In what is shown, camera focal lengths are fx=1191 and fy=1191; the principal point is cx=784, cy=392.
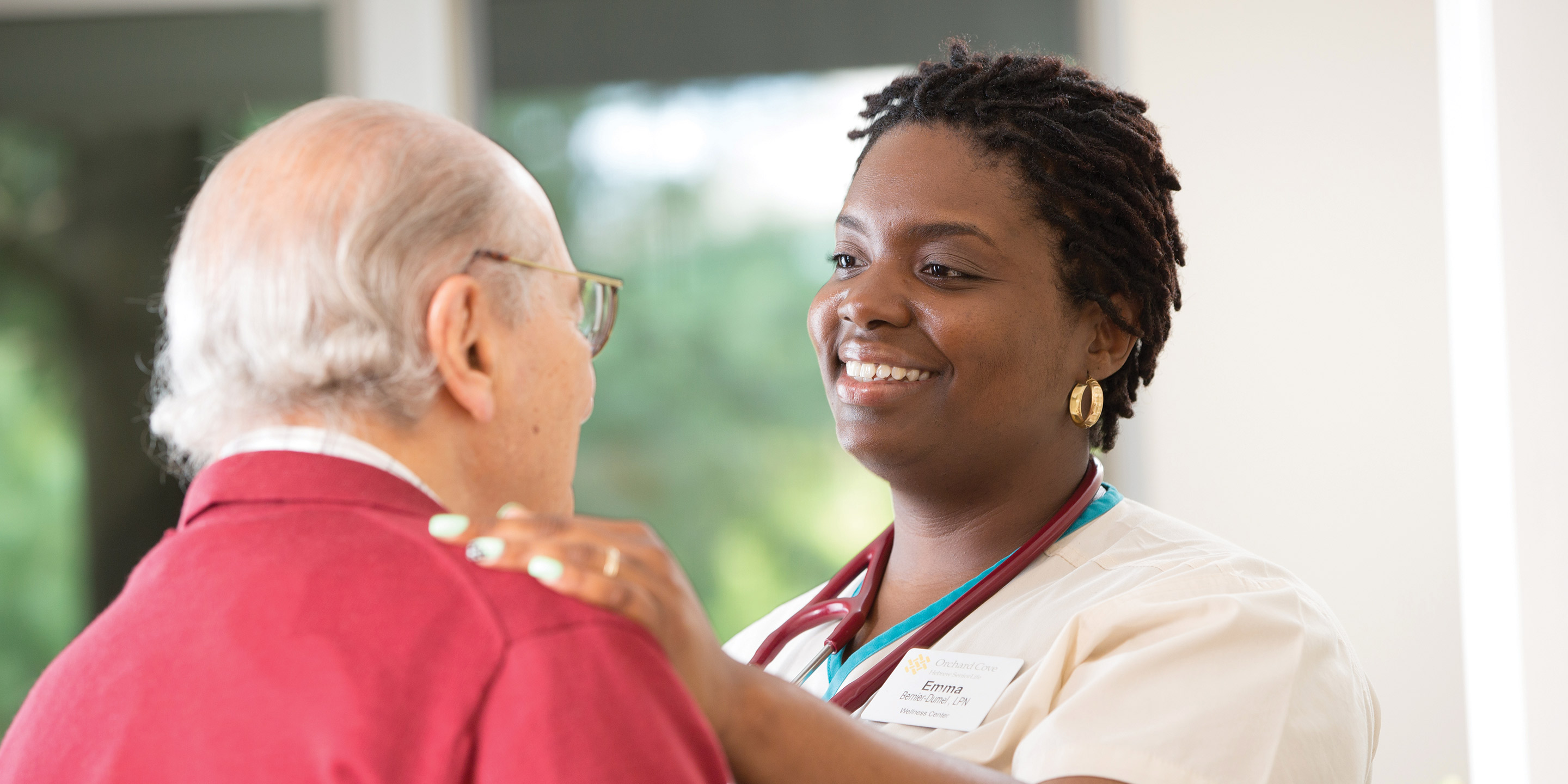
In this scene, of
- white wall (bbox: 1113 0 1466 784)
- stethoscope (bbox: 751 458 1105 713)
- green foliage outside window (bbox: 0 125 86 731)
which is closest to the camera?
stethoscope (bbox: 751 458 1105 713)

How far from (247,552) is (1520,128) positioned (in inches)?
81.0

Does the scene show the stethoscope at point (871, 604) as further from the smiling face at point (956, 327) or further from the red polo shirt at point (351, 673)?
the red polo shirt at point (351, 673)

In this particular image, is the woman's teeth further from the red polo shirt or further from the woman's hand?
the red polo shirt

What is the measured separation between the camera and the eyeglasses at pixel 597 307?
4.32 ft

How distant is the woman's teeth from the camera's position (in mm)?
1828

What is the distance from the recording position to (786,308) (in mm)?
4102

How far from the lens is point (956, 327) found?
1.78m

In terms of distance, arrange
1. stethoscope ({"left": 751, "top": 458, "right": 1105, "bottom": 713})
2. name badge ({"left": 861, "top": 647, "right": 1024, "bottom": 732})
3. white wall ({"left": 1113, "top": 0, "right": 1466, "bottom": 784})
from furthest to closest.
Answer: white wall ({"left": 1113, "top": 0, "right": 1466, "bottom": 784}) < stethoscope ({"left": 751, "top": 458, "right": 1105, "bottom": 713}) < name badge ({"left": 861, "top": 647, "right": 1024, "bottom": 732})

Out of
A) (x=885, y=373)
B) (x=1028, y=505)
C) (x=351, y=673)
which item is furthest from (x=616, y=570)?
(x=1028, y=505)

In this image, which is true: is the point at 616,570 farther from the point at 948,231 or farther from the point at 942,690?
the point at 948,231

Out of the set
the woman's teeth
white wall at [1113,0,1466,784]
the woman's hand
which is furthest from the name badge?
white wall at [1113,0,1466,784]

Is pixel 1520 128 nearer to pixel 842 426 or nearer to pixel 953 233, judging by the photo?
pixel 953 233

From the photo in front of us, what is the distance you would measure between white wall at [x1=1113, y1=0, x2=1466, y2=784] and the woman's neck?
1794 millimetres

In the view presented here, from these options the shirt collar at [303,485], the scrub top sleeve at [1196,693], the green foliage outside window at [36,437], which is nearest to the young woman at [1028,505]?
the scrub top sleeve at [1196,693]
